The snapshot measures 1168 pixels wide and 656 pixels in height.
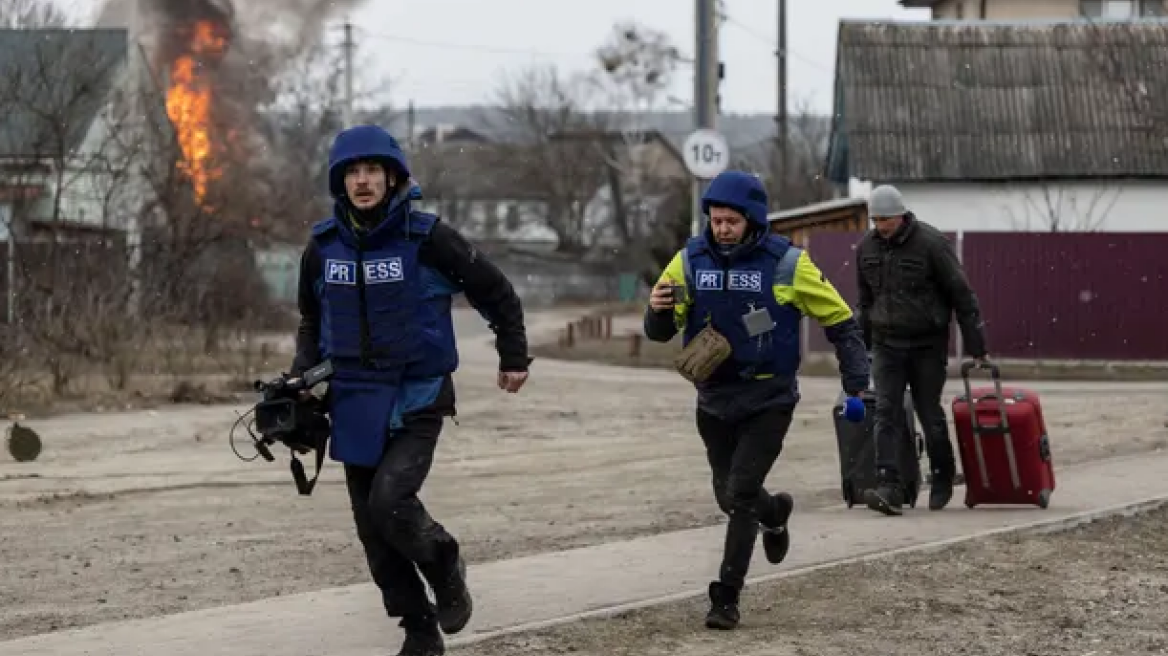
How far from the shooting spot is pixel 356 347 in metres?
7.36

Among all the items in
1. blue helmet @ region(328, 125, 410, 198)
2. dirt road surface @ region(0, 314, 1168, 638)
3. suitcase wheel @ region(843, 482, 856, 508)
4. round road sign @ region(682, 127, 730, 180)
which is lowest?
dirt road surface @ region(0, 314, 1168, 638)

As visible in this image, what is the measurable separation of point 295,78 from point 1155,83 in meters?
20.9

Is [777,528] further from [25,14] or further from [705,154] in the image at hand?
[25,14]

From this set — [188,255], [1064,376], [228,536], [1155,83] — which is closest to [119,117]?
[188,255]

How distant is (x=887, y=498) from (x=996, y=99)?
28.6m

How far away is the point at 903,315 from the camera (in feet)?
39.3

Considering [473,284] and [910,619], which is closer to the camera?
[473,284]

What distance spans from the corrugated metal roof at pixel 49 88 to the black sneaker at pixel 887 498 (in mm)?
20030

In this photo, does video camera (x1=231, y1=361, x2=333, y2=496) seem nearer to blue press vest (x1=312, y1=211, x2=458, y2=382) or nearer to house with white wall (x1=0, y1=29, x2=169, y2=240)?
blue press vest (x1=312, y1=211, x2=458, y2=382)

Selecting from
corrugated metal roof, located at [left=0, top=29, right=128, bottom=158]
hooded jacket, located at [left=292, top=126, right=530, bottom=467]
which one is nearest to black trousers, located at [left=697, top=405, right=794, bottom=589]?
hooded jacket, located at [left=292, top=126, right=530, bottom=467]

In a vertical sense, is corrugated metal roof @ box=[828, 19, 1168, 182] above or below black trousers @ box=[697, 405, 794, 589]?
above

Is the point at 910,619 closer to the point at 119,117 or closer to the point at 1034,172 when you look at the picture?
the point at 119,117

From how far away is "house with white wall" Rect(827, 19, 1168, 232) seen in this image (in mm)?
38250

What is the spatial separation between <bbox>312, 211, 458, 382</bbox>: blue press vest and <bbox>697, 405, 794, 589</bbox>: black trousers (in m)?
1.66
